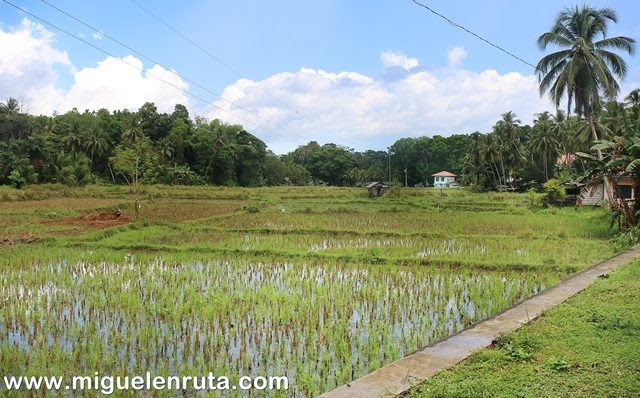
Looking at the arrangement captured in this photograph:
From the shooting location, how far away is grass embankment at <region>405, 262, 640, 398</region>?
11.1ft

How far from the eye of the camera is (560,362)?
380 cm

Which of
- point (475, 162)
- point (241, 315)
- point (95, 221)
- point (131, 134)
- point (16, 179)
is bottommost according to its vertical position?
point (241, 315)

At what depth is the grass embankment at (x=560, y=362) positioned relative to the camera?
339 cm

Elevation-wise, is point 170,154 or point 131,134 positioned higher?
point 131,134

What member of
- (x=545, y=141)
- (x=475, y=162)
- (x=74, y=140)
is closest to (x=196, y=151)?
(x=74, y=140)

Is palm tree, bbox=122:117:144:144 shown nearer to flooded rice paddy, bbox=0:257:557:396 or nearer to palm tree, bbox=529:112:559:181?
palm tree, bbox=529:112:559:181

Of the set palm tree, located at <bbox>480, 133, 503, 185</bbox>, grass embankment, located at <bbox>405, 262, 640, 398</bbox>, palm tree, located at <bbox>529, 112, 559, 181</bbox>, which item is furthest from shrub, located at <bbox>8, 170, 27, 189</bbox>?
palm tree, located at <bbox>529, 112, 559, 181</bbox>

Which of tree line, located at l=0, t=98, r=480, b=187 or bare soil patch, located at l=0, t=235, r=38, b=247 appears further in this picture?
tree line, located at l=0, t=98, r=480, b=187

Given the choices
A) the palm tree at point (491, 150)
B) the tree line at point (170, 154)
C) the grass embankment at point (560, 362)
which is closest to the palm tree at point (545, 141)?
the palm tree at point (491, 150)

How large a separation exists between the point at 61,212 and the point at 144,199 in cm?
1050

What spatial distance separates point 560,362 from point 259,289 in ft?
17.1

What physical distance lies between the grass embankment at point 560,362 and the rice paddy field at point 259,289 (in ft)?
3.62

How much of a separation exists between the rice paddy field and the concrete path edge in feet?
1.78

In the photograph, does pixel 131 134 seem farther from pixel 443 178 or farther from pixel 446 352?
pixel 446 352
